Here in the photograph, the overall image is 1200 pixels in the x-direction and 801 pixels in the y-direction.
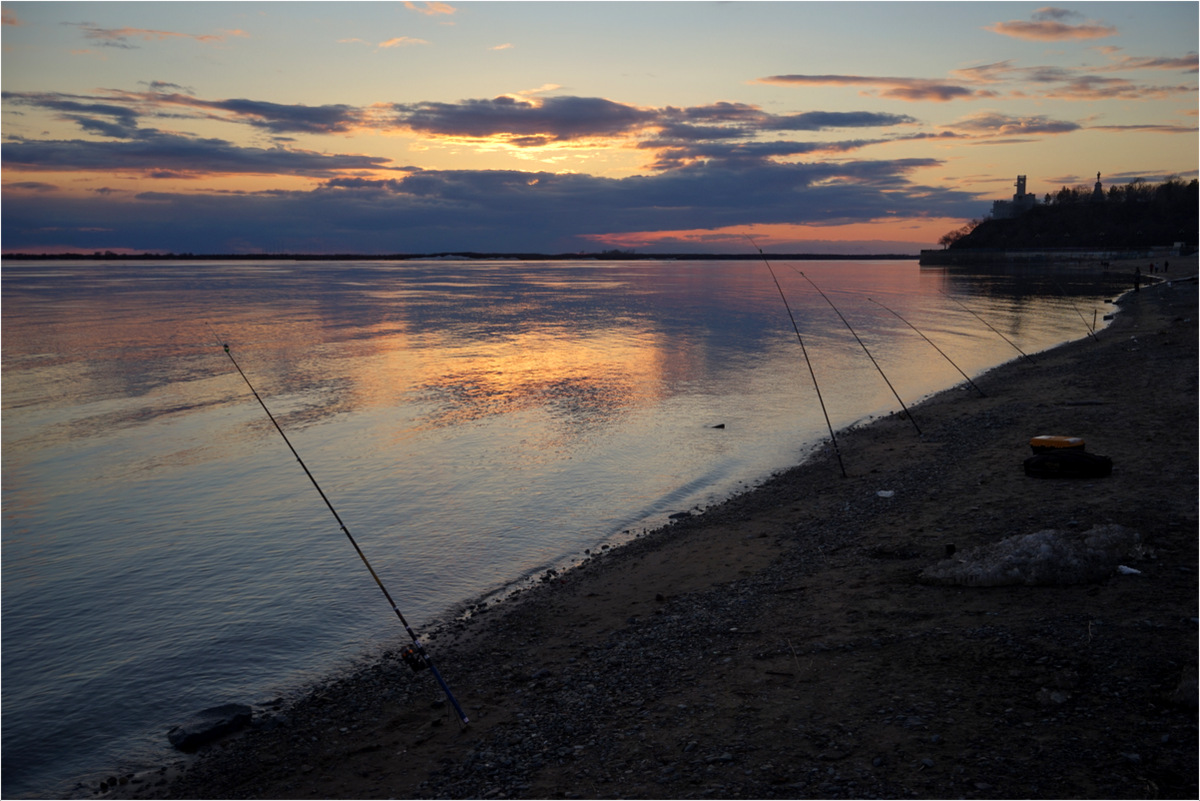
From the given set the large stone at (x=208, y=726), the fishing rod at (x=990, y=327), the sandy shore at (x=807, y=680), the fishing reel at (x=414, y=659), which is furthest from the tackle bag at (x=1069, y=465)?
the fishing rod at (x=990, y=327)

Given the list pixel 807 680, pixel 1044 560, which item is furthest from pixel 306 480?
pixel 1044 560

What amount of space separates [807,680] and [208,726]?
6159 mm

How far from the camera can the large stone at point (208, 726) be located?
788 centimetres

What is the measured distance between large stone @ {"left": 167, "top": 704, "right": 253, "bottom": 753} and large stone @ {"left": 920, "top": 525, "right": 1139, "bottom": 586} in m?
7.78

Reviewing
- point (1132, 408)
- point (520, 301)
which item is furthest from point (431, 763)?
point (520, 301)

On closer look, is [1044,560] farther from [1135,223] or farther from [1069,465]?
[1135,223]

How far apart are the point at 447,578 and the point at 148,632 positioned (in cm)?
413

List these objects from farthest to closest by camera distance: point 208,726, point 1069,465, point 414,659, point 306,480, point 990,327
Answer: point 990,327, point 306,480, point 1069,465, point 414,659, point 208,726

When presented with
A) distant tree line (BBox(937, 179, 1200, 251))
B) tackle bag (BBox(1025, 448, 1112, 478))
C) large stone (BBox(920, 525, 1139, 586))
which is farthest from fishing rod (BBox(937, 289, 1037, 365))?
distant tree line (BBox(937, 179, 1200, 251))

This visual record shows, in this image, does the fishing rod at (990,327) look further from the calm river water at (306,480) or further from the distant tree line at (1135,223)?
the distant tree line at (1135,223)

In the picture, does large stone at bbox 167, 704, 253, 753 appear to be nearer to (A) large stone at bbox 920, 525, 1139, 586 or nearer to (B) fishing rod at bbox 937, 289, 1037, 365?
(A) large stone at bbox 920, 525, 1139, 586

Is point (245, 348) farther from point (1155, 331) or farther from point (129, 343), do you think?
point (1155, 331)

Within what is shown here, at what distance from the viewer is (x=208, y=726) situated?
8000mm

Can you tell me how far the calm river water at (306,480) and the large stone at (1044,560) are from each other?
6047mm
